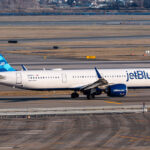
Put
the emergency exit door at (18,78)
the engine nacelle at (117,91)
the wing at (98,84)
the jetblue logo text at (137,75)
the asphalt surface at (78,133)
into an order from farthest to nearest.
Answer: the jetblue logo text at (137,75) → the wing at (98,84) → the engine nacelle at (117,91) → the emergency exit door at (18,78) → the asphalt surface at (78,133)

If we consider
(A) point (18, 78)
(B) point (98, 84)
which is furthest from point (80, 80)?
(A) point (18, 78)

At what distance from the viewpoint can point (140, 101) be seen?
55188 mm

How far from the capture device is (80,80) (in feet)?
187

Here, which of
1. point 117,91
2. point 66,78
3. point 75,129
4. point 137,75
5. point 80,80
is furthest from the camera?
point 137,75

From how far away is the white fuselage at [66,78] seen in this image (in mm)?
54906

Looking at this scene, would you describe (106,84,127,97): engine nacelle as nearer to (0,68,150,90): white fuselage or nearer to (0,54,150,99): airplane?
(0,54,150,99): airplane

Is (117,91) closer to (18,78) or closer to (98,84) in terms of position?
(98,84)

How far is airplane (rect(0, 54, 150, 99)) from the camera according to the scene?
180ft

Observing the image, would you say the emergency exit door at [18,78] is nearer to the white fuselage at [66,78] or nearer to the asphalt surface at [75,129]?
the white fuselage at [66,78]

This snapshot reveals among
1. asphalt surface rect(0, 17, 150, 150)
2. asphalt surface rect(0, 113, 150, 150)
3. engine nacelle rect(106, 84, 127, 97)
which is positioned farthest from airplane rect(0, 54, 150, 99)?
asphalt surface rect(0, 113, 150, 150)

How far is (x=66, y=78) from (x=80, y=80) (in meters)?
1.82

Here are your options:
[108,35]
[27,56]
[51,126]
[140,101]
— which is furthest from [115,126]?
[108,35]

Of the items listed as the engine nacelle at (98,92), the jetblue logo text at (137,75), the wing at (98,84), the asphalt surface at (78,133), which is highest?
the jetblue logo text at (137,75)

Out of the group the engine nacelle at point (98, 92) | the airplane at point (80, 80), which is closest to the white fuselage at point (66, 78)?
the airplane at point (80, 80)
